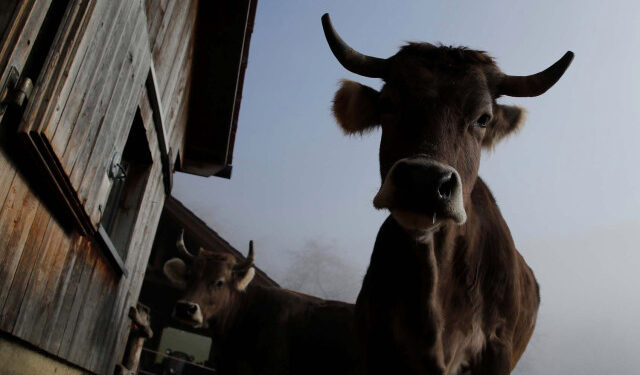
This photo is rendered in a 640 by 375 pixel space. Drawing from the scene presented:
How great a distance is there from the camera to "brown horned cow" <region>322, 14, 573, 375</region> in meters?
3.10

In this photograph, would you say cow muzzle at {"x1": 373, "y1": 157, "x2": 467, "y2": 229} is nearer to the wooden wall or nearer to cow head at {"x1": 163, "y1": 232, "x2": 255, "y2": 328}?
the wooden wall

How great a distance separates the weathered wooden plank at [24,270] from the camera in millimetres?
2596

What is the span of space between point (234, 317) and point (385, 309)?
5459mm

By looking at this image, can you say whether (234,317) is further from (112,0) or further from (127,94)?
(112,0)

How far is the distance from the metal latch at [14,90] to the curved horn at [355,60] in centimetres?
204

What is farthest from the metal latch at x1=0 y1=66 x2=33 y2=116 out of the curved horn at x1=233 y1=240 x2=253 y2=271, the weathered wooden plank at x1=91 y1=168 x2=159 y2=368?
the curved horn at x1=233 y1=240 x2=253 y2=271

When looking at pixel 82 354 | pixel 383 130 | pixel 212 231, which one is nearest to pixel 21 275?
pixel 82 354

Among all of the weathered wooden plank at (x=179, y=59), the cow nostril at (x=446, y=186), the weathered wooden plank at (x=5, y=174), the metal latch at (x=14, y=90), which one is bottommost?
the weathered wooden plank at (x=5, y=174)

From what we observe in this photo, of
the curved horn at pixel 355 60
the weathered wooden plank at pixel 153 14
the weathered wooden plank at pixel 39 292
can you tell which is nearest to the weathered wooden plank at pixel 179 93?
the weathered wooden plank at pixel 153 14

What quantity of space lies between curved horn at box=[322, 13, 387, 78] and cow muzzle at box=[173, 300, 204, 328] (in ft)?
17.3

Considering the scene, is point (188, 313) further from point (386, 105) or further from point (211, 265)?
point (386, 105)

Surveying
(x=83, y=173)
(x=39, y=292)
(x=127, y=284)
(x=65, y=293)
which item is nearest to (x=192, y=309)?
(x=127, y=284)

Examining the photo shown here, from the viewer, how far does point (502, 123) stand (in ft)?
12.2

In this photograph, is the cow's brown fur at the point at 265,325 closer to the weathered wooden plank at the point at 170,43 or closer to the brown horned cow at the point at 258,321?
the brown horned cow at the point at 258,321
